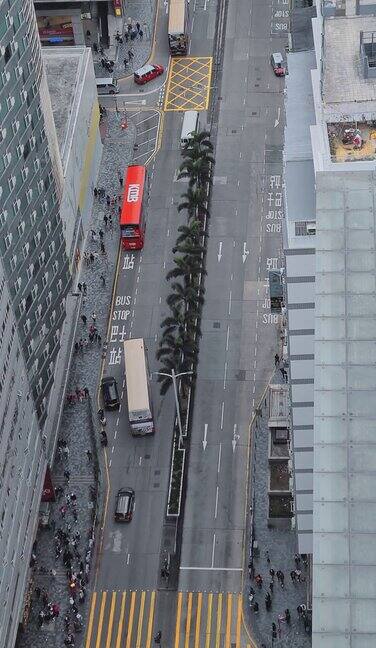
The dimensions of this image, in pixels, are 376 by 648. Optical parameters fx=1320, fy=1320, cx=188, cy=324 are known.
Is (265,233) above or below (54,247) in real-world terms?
above

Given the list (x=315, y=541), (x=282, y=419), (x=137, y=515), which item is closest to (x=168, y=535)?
(x=137, y=515)

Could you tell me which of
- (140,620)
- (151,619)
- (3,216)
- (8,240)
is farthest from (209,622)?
(3,216)

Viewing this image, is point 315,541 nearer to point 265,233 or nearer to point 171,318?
point 171,318

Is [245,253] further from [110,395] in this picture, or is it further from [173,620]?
[173,620]

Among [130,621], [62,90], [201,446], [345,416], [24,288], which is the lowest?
[130,621]

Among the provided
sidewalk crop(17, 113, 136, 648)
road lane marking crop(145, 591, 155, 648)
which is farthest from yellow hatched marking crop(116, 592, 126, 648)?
sidewalk crop(17, 113, 136, 648)

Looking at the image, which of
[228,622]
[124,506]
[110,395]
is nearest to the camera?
[228,622]

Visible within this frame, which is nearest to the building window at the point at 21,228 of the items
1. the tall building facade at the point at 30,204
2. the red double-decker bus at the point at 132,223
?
the tall building facade at the point at 30,204

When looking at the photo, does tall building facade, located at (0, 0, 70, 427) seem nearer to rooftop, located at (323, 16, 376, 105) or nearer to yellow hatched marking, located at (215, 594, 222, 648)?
yellow hatched marking, located at (215, 594, 222, 648)
